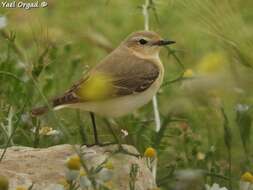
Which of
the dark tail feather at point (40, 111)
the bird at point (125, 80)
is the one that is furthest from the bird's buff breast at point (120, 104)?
the dark tail feather at point (40, 111)

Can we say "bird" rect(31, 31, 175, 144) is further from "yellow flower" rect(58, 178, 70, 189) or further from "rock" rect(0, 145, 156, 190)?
"yellow flower" rect(58, 178, 70, 189)

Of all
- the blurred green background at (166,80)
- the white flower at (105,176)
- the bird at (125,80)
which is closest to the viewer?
the blurred green background at (166,80)

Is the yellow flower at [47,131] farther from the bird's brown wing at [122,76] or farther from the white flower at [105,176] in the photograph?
the white flower at [105,176]

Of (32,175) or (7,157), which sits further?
(7,157)

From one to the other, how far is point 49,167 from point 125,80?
45.8 inches

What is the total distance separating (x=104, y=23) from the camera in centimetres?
865

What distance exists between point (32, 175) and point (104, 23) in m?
4.90

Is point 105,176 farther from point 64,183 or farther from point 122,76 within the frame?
point 122,76

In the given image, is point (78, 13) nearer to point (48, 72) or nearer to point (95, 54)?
point (95, 54)

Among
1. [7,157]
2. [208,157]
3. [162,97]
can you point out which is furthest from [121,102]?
[162,97]

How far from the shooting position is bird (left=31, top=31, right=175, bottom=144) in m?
4.68

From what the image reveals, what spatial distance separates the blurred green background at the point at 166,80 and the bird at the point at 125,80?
121 millimetres

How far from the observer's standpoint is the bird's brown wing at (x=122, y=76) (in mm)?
4738

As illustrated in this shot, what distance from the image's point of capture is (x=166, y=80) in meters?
6.85
